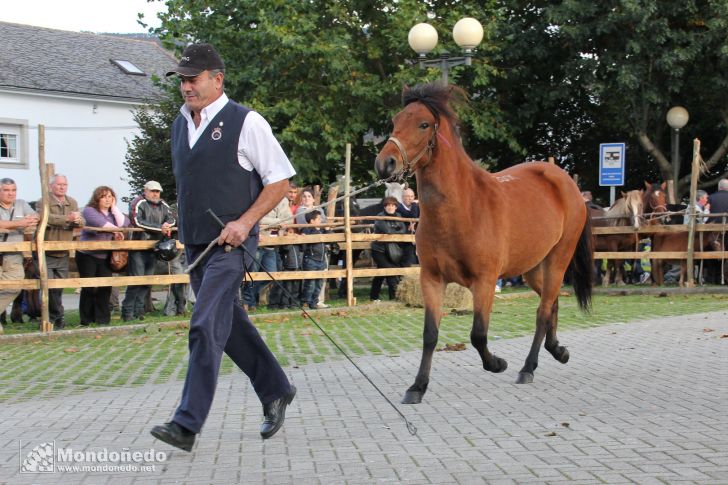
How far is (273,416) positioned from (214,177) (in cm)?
147

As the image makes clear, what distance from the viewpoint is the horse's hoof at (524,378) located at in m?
8.62

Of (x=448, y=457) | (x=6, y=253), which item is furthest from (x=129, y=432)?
(x=6, y=253)

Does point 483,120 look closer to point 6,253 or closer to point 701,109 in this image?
point 701,109

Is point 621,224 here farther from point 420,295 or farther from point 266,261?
point 266,261

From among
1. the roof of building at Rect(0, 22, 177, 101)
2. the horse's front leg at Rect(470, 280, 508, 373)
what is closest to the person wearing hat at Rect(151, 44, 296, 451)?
the horse's front leg at Rect(470, 280, 508, 373)

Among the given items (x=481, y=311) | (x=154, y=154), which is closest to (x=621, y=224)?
(x=481, y=311)

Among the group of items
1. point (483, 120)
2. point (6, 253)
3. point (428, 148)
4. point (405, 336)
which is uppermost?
point (483, 120)

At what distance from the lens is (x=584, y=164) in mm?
31828

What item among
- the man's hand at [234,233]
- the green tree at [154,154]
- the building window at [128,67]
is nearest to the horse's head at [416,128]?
the man's hand at [234,233]

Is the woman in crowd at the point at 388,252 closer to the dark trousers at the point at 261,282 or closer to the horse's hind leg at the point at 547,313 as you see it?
the dark trousers at the point at 261,282

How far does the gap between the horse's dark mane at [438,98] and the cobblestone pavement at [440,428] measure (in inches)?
83.4

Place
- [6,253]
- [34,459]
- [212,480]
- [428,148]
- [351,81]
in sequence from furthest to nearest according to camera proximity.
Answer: [351,81]
[6,253]
[428,148]
[34,459]
[212,480]

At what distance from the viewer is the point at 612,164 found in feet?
75.8

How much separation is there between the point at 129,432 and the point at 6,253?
7.90 metres
